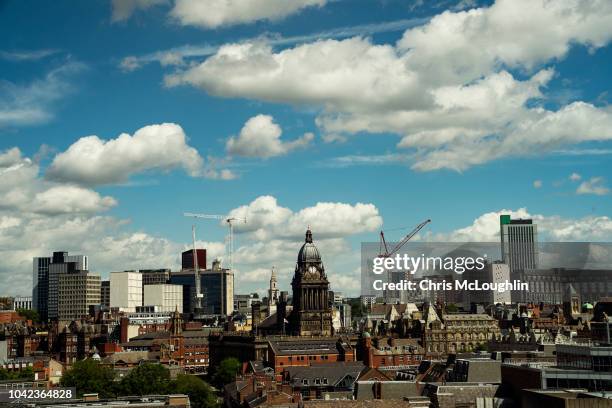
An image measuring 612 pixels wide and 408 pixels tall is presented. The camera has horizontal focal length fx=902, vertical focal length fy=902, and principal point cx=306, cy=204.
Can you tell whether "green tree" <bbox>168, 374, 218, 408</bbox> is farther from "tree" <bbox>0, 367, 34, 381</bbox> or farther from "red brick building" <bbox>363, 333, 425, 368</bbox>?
"red brick building" <bbox>363, 333, 425, 368</bbox>

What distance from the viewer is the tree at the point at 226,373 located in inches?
7426

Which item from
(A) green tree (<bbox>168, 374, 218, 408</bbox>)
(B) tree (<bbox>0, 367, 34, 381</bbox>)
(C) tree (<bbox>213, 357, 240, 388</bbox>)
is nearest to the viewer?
(A) green tree (<bbox>168, 374, 218, 408</bbox>)

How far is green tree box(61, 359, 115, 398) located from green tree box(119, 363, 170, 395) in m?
2.80

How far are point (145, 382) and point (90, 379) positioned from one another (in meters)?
12.9

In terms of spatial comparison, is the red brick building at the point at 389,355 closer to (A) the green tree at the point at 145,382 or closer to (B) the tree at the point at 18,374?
(A) the green tree at the point at 145,382

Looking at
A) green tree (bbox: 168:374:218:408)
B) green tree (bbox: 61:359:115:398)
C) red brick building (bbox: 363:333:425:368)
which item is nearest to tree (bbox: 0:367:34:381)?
green tree (bbox: 61:359:115:398)

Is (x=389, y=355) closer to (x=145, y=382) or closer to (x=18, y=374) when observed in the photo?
(x=145, y=382)

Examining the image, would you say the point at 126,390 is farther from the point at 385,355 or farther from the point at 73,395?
the point at 385,355

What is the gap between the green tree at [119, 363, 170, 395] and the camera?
148000 millimetres

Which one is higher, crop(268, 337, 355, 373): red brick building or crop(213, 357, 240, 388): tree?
crop(268, 337, 355, 373): red brick building

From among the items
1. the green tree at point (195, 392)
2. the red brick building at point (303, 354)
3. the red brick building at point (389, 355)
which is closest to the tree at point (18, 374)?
the green tree at point (195, 392)

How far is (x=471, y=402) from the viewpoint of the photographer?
8556cm

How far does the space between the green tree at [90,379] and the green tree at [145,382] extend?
2803 mm

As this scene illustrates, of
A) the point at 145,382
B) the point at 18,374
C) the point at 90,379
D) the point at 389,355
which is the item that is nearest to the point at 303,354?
the point at 389,355
